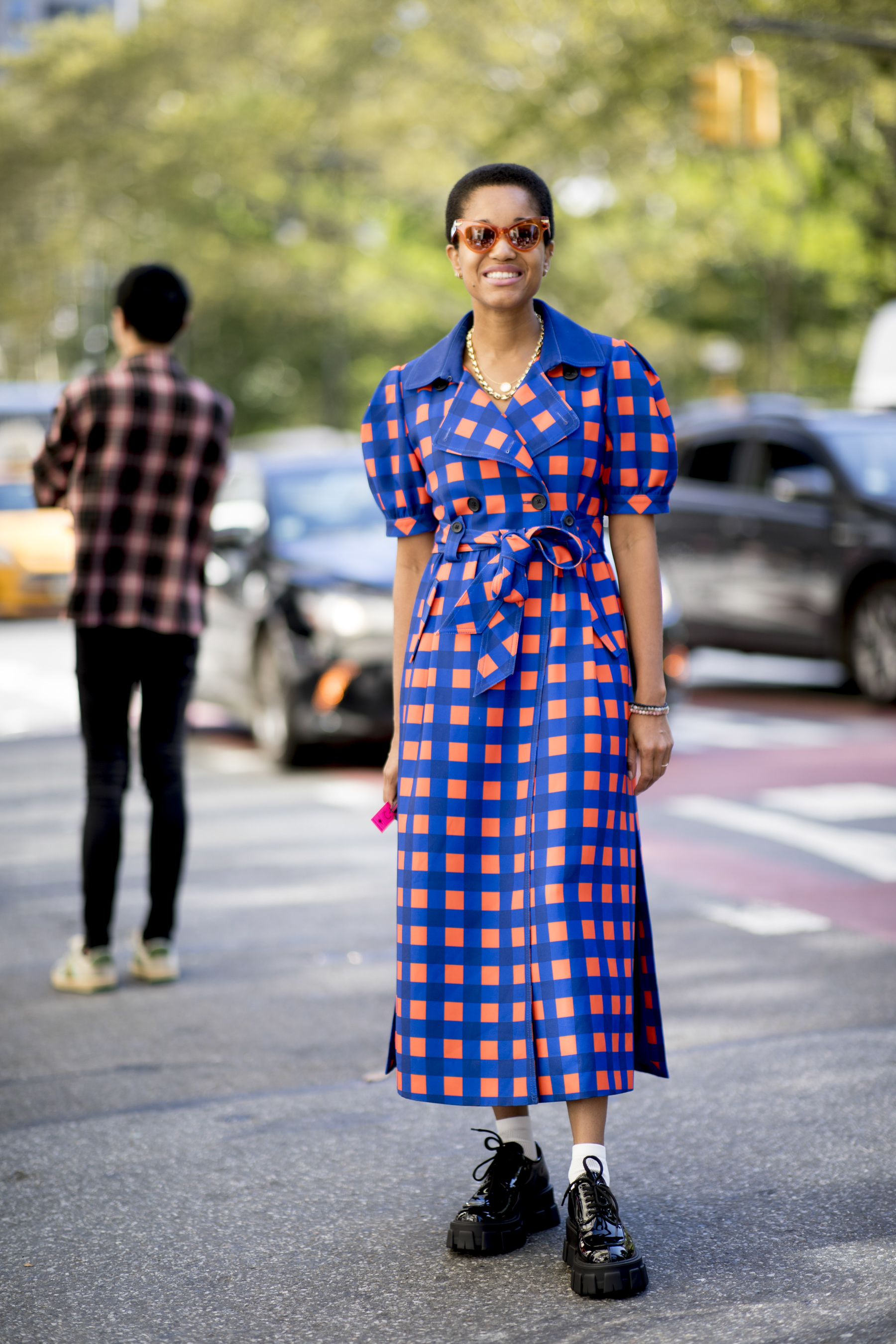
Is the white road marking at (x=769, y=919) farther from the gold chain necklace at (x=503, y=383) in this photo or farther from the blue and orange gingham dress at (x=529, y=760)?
the gold chain necklace at (x=503, y=383)

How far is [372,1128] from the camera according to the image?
411 cm

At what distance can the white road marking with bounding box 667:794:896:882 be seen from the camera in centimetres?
A: 711

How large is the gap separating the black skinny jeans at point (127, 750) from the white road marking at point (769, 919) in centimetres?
187

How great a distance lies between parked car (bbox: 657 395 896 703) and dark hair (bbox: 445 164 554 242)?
849 cm

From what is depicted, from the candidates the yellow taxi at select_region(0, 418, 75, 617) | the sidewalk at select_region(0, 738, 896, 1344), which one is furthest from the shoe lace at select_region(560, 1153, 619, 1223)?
the yellow taxi at select_region(0, 418, 75, 617)

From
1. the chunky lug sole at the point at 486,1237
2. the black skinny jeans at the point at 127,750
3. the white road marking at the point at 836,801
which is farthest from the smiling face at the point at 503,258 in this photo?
the white road marking at the point at 836,801

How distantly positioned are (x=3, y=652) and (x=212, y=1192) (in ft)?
46.5

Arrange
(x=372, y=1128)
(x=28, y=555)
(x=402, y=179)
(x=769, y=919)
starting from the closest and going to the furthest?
(x=372, y=1128)
(x=769, y=919)
(x=28, y=555)
(x=402, y=179)

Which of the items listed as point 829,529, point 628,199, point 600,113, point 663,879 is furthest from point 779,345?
point 663,879

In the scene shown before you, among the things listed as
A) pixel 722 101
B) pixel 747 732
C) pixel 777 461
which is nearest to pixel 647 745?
pixel 747 732

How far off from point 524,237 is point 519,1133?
1.66 meters

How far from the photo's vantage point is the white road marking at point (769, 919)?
6.00 meters

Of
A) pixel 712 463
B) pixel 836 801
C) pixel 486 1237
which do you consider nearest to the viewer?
pixel 486 1237

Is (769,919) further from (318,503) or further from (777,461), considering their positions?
(777,461)
